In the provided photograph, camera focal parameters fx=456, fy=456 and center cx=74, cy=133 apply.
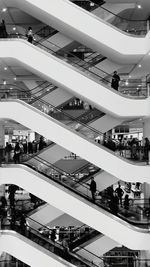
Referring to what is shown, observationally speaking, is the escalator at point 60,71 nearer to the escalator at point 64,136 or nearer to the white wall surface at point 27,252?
the escalator at point 64,136

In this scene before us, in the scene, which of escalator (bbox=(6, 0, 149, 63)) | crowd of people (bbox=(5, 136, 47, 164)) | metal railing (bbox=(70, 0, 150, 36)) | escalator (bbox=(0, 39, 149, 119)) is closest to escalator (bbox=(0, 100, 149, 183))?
escalator (bbox=(0, 39, 149, 119))

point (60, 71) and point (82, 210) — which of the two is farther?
point (60, 71)

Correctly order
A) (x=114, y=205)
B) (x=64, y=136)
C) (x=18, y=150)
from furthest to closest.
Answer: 1. (x=18, y=150)
2. (x=114, y=205)
3. (x=64, y=136)

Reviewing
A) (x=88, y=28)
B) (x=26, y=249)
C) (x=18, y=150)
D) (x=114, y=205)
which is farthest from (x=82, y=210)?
(x=88, y=28)

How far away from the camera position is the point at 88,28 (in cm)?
1526

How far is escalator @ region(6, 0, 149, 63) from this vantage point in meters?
15.1

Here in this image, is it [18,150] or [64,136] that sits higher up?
[64,136]

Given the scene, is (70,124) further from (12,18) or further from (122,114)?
(12,18)

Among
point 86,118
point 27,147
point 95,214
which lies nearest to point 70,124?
point 86,118

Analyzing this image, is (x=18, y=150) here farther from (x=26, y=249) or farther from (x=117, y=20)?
(x=117, y=20)

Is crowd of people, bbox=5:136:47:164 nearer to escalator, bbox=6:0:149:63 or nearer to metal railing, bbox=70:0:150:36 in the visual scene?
escalator, bbox=6:0:149:63

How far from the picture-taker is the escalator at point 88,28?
596 inches

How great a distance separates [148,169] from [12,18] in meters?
9.42

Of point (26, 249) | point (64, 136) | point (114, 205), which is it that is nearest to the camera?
point (26, 249)
